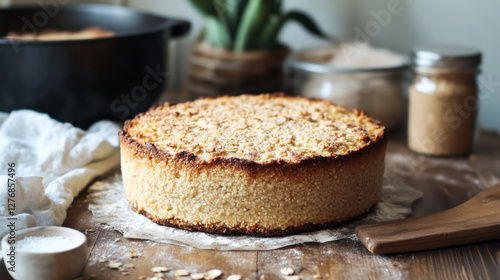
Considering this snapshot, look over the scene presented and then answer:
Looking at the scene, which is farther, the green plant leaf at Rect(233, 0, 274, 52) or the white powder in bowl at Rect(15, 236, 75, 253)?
the green plant leaf at Rect(233, 0, 274, 52)

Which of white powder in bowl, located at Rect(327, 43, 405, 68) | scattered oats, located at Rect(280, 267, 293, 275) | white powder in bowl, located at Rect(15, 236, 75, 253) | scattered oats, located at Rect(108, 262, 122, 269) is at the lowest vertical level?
scattered oats, located at Rect(108, 262, 122, 269)

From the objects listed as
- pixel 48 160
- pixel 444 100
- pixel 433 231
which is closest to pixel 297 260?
pixel 433 231

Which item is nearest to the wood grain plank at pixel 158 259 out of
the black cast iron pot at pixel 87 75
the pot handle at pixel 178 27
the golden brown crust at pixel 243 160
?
the golden brown crust at pixel 243 160

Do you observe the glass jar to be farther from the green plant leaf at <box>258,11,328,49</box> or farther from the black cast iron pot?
the black cast iron pot

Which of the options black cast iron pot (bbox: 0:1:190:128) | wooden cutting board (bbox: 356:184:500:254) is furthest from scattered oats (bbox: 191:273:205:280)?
black cast iron pot (bbox: 0:1:190:128)

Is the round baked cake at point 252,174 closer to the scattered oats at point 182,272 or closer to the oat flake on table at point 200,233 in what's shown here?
the oat flake on table at point 200,233

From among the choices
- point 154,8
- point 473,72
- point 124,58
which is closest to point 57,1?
point 154,8
